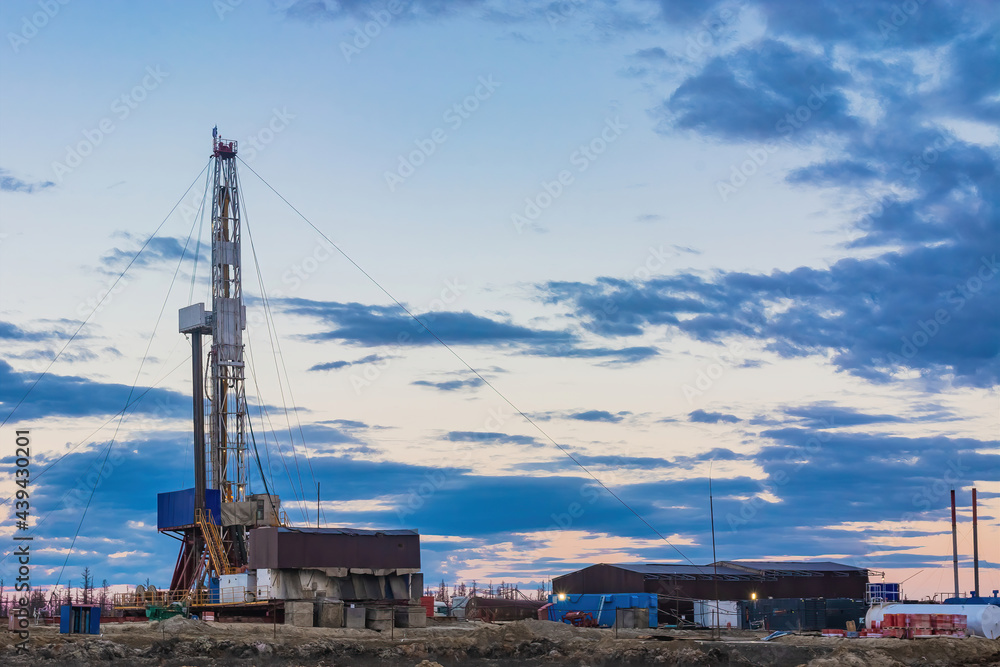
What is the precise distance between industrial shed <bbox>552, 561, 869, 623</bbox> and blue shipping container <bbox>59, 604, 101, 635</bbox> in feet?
109

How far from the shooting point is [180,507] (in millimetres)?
65812

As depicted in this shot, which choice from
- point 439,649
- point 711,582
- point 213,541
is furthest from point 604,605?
point 213,541

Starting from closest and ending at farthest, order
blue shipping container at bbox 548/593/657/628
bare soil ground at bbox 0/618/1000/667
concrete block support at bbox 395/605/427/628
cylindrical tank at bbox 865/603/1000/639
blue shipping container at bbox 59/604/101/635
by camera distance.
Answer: bare soil ground at bbox 0/618/1000/667 < blue shipping container at bbox 59/604/101/635 < cylindrical tank at bbox 865/603/1000/639 < concrete block support at bbox 395/605/427/628 < blue shipping container at bbox 548/593/657/628

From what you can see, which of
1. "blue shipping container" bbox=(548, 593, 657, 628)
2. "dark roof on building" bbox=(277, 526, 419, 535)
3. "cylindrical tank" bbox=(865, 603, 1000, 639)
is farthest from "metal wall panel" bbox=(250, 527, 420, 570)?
"cylindrical tank" bbox=(865, 603, 1000, 639)

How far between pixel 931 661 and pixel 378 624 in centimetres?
2653

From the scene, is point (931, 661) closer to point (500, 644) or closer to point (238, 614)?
point (500, 644)

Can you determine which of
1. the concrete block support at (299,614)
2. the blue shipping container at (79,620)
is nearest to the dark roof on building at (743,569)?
the concrete block support at (299,614)

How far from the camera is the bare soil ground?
43.7 m

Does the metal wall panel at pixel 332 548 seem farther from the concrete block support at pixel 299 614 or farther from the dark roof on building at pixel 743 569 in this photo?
the dark roof on building at pixel 743 569

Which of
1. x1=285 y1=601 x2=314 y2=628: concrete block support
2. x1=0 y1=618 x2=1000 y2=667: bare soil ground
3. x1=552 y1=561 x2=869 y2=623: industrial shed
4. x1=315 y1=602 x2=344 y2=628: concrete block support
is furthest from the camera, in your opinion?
x1=552 y1=561 x2=869 y2=623: industrial shed

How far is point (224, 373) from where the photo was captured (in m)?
67.4

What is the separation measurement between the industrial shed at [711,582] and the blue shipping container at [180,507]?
25.3 meters

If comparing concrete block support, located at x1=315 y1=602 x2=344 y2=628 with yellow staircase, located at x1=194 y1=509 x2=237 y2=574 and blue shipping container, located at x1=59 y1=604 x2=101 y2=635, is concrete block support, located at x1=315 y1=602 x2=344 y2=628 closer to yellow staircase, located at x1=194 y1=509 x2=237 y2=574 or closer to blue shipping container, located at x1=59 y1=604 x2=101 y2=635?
yellow staircase, located at x1=194 y1=509 x2=237 y2=574

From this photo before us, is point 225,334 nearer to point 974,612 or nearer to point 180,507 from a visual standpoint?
point 180,507
